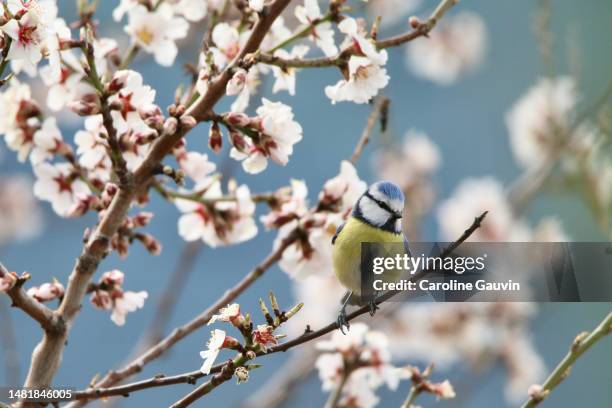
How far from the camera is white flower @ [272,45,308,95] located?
1250mm

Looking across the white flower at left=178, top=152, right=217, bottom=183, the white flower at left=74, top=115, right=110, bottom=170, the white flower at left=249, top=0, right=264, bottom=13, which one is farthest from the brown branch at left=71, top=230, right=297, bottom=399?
the white flower at left=249, top=0, right=264, bottom=13

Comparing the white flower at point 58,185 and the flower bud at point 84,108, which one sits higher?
the white flower at point 58,185

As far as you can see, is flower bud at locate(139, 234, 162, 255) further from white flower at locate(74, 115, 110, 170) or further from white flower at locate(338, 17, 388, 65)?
white flower at locate(338, 17, 388, 65)

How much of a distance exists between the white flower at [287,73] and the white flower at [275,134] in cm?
6

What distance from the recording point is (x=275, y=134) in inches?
47.9

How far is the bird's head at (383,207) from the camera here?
1.19 meters

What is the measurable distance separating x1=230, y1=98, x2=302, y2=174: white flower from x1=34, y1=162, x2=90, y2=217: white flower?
35cm

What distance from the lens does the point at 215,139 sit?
1165 mm

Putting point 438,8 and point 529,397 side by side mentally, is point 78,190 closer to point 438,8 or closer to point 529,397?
point 438,8

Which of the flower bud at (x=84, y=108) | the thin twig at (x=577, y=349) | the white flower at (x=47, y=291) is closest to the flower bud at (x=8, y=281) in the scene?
the white flower at (x=47, y=291)

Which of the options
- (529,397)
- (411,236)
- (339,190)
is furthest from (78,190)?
(411,236)

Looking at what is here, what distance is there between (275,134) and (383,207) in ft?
0.67

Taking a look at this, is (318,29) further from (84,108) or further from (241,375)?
(241,375)

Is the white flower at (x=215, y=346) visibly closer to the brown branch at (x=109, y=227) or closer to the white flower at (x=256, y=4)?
the brown branch at (x=109, y=227)
